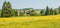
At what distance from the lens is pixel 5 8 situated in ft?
163

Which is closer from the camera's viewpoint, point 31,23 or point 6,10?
point 31,23

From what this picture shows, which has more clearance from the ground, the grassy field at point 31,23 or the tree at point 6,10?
the tree at point 6,10

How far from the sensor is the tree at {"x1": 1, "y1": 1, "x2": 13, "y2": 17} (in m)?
47.3

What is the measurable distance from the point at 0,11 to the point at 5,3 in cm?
321

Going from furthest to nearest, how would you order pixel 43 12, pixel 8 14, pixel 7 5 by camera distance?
pixel 43 12, pixel 7 5, pixel 8 14

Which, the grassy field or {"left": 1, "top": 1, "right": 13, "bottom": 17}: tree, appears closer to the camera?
the grassy field

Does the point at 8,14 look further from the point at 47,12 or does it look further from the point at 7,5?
the point at 47,12

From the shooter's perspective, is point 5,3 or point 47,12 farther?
point 47,12

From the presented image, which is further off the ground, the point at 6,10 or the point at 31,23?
the point at 6,10

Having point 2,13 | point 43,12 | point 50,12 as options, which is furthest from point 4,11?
point 50,12

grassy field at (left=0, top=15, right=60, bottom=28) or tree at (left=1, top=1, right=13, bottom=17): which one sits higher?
tree at (left=1, top=1, right=13, bottom=17)

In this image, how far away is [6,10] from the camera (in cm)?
4906

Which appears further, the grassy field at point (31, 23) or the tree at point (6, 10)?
the tree at point (6, 10)

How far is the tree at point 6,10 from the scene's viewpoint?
4729 cm
